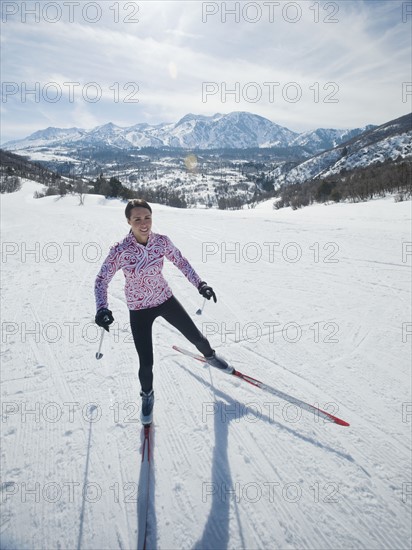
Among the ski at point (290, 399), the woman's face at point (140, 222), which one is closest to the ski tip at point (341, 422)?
the ski at point (290, 399)

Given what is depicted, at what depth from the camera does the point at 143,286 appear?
3.44 meters

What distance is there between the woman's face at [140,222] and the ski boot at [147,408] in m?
1.86

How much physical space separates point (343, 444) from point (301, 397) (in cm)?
74

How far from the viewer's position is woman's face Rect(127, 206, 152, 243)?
128 inches

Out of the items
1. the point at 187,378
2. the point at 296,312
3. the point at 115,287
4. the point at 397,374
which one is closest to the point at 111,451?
the point at 187,378

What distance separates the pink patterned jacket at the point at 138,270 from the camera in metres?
3.31

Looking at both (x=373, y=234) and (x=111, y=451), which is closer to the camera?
(x=111, y=451)

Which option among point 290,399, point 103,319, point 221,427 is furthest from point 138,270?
point 290,399

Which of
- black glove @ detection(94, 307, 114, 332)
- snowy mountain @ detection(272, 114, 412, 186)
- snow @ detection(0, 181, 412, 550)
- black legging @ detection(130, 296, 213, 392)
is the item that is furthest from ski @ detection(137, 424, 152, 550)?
snowy mountain @ detection(272, 114, 412, 186)

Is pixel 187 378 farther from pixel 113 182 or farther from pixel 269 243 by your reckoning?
pixel 113 182

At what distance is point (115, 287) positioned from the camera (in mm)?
7824

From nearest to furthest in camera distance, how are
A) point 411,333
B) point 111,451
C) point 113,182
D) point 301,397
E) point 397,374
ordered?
point 111,451 < point 301,397 < point 397,374 < point 411,333 < point 113,182

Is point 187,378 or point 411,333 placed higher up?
point 411,333

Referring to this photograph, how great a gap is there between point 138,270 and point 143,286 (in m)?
0.20
